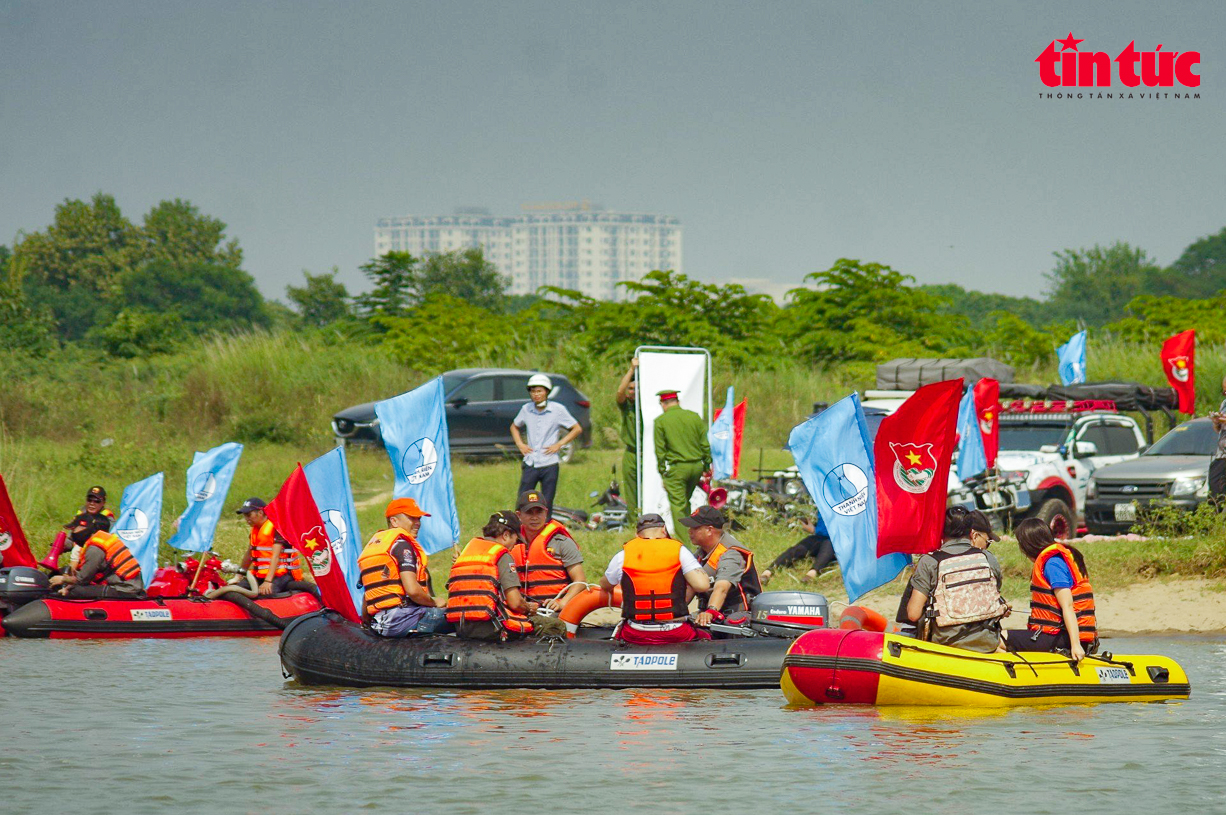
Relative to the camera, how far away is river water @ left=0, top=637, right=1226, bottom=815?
837 cm

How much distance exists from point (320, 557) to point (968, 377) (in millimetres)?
12157

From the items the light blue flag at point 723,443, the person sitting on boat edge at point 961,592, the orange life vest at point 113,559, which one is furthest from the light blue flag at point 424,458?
the light blue flag at point 723,443

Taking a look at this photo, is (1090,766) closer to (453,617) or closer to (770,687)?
(770,687)

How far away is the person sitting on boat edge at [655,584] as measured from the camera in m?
11.5

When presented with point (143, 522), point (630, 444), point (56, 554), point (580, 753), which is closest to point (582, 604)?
point (580, 753)

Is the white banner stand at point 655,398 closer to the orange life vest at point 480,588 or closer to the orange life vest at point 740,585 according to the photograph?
the orange life vest at point 740,585

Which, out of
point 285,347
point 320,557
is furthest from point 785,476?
point 285,347

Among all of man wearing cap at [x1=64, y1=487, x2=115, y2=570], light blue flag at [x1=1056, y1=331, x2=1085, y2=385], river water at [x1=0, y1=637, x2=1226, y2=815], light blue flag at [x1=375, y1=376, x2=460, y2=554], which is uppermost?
light blue flag at [x1=1056, y1=331, x2=1085, y2=385]

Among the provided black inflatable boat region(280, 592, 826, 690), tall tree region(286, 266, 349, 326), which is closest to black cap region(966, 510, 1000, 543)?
black inflatable boat region(280, 592, 826, 690)

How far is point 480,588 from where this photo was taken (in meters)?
12.0

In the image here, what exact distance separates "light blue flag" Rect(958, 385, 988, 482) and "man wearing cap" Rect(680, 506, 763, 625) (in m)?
5.85

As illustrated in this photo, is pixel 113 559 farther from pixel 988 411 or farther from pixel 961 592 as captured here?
pixel 988 411

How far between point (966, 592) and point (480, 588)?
11.9 feet

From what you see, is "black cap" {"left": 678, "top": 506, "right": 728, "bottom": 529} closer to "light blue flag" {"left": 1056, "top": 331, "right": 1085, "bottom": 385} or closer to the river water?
the river water
